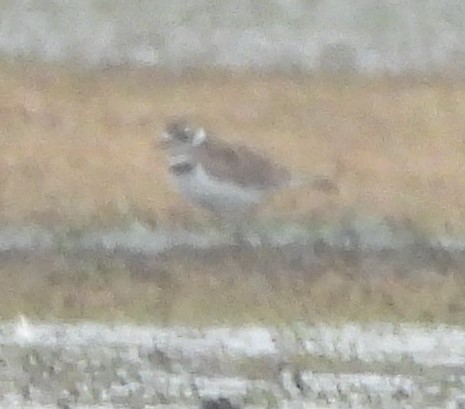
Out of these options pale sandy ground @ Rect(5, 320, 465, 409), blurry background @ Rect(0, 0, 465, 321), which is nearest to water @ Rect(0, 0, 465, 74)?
blurry background @ Rect(0, 0, 465, 321)

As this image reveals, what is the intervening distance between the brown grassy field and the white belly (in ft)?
0.05

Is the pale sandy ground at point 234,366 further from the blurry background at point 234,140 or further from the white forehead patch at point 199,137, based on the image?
the white forehead patch at point 199,137

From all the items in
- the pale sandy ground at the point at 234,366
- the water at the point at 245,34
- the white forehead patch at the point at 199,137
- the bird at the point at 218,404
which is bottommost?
the bird at the point at 218,404

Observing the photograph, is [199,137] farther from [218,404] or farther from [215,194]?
[218,404]

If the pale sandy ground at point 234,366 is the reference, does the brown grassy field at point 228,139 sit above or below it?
above

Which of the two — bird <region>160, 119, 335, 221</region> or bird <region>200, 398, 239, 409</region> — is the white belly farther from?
bird <region>200, 398, 239, 409</region>

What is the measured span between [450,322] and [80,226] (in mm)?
475

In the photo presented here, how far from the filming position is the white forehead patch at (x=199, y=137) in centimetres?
113

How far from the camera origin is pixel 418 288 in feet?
3.65

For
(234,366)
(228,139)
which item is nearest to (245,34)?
(228,139)

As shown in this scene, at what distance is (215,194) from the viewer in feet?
3.76

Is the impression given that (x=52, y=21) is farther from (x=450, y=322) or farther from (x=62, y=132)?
(x=450, y=322)

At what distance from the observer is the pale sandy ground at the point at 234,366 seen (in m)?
1.13

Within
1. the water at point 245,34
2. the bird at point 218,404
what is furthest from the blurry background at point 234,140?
the bird at point 218,404
